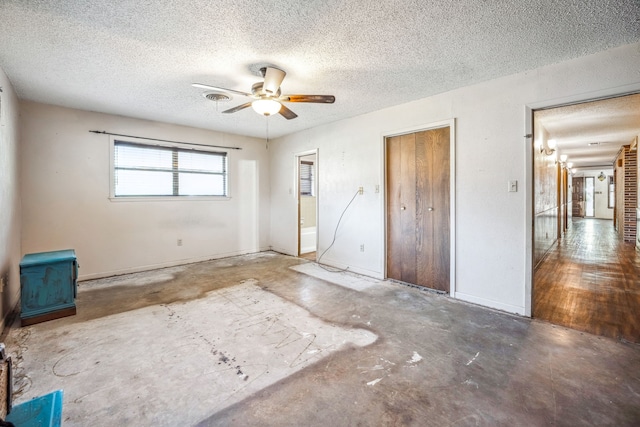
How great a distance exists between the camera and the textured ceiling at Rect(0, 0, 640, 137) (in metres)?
1.97

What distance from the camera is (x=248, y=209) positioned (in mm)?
6070

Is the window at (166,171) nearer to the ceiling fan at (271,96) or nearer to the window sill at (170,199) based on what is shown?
the window sill at (170,199)

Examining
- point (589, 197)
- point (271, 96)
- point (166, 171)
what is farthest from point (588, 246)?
point (589, 197)

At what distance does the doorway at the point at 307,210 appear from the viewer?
19.2 feet

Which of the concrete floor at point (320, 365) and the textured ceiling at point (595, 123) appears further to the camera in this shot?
the textured ceiling at point (595, 123)

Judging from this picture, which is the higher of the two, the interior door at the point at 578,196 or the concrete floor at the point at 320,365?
the interior door at the point at 578,196

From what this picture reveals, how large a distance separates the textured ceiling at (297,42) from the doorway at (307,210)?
8.80 feet

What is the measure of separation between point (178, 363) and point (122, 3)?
8.11 feet

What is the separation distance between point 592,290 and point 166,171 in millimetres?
6320

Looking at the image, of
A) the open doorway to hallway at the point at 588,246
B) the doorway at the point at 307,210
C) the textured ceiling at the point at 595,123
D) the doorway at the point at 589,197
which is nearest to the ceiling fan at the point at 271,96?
the open doorway to hallway at the point at 588,246

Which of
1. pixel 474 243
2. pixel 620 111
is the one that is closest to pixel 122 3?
pixel 474 243

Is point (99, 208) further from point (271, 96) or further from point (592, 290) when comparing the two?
point (592, 290)

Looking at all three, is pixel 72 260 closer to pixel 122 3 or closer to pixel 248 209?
pixel 122 3

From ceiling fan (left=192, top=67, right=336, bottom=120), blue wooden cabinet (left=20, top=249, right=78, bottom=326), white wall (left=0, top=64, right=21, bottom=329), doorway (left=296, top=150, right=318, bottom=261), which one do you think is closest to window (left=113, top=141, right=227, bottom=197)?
white wall (left=0, top=64, right=21, bottom=329)
